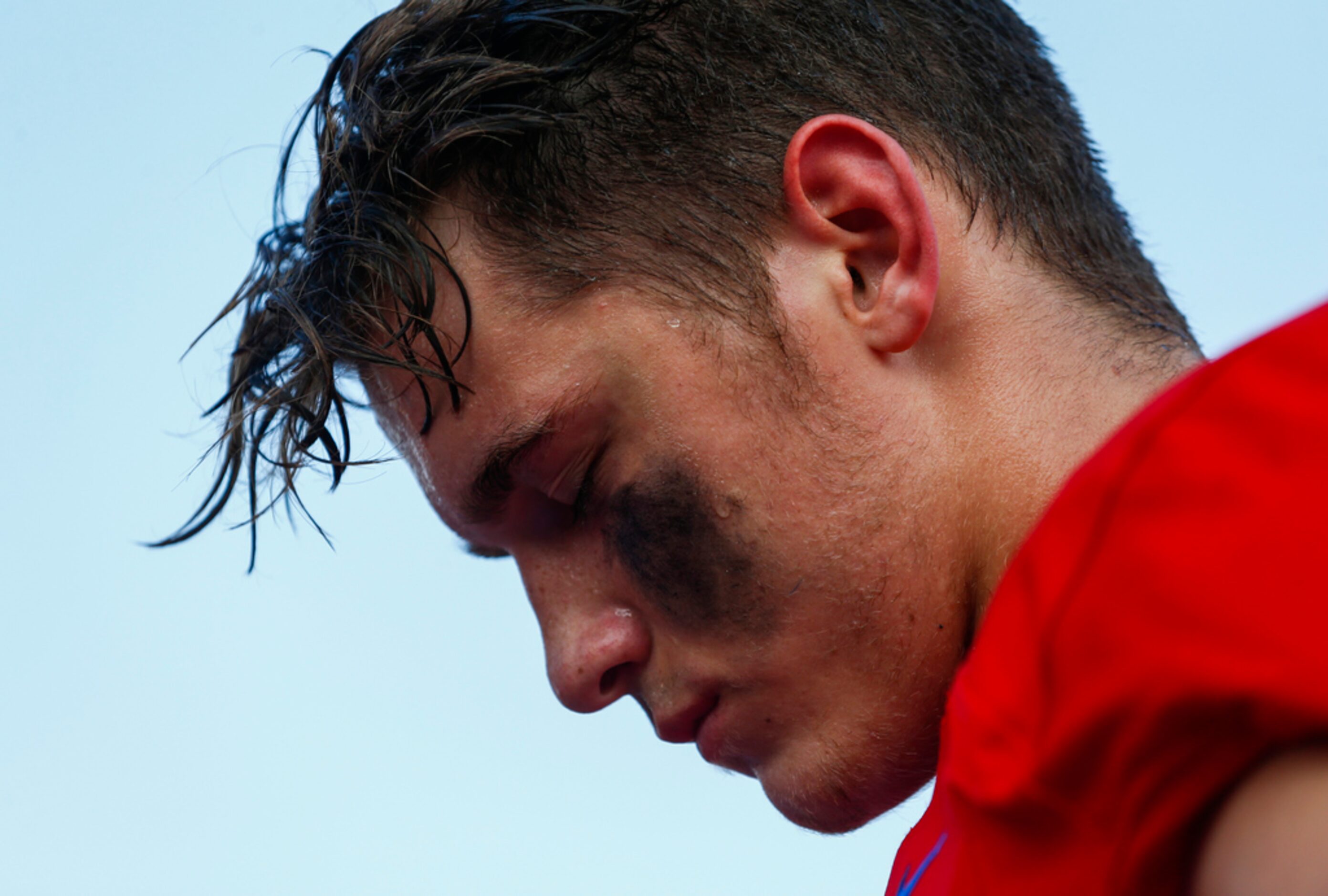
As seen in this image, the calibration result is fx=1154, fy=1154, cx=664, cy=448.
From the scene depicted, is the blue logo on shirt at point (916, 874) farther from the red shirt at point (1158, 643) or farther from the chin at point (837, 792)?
the red shirt at point (1158, 643)

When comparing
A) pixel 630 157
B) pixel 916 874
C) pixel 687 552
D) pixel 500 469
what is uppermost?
pixel 630 157

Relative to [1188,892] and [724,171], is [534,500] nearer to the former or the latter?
[724,171]

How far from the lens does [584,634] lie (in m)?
0.93

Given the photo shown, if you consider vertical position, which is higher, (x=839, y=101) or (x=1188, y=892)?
(x=839, y=101)

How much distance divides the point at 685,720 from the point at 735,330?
0.31 meters

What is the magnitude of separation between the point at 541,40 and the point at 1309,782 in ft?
2.72

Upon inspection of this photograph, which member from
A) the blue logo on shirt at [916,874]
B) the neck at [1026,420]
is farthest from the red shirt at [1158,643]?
the neck at [1026,420]

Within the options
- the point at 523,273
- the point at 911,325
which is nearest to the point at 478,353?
Result: the point at 523,273

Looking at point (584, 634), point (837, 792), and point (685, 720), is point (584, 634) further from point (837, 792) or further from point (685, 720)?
point (837, 792)

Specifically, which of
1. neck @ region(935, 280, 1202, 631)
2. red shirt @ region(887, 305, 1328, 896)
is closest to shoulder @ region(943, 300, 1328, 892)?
red shirt @ region(887, 305, 1328, 896)

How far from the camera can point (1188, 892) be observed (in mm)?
352

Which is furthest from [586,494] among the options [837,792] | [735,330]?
[837,792]

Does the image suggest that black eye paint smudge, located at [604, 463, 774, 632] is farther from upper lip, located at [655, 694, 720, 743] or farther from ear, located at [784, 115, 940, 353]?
ear, located at [784, 115, 940, 353]

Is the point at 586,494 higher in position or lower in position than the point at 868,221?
lower
